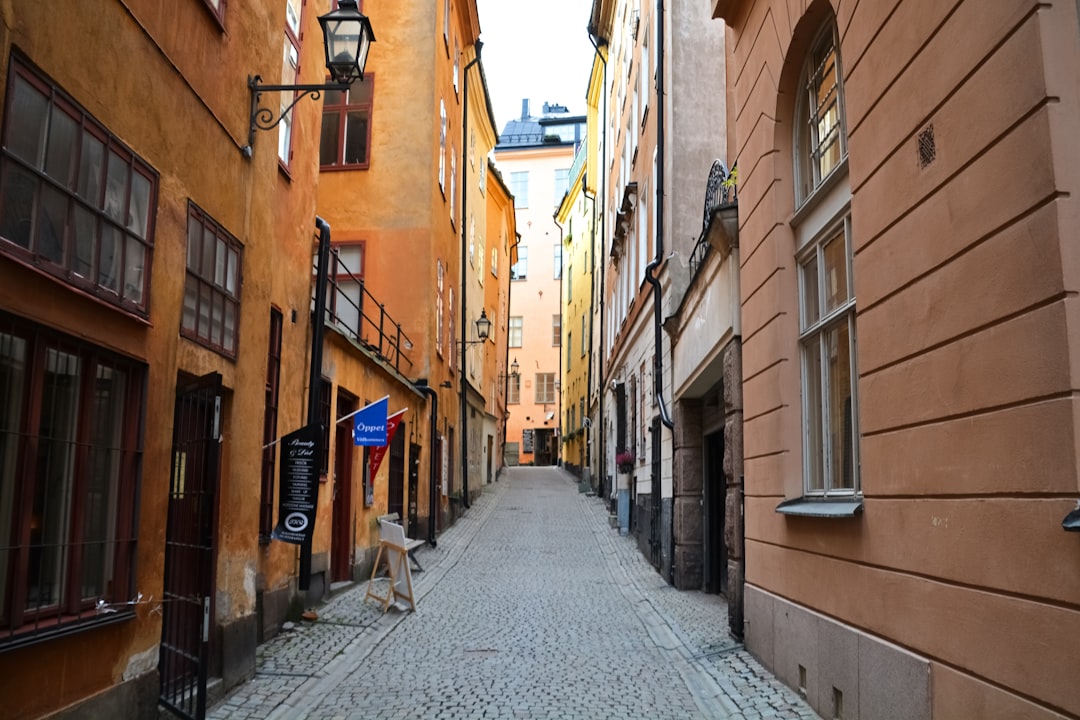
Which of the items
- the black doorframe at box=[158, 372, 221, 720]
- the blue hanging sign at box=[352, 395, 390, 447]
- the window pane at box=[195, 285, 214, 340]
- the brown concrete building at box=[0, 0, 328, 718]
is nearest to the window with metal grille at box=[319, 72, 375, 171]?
the blue hanging sign at box=[352, 395, 390, 447]

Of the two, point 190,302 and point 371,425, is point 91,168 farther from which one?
point 371,425

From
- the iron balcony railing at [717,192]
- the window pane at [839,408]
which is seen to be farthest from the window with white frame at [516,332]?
the window pane at [839,408]

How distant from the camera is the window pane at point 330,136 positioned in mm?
19484

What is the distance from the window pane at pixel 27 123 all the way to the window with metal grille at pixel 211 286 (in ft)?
6.52

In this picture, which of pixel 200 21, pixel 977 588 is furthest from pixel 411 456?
pixel 977 588

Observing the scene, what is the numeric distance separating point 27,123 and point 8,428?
140 centimetres

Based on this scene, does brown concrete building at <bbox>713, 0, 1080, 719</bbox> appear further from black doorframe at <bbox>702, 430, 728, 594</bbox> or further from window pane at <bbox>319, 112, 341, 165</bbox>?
window pane at <bbox>319, 112, 341, 165</bbox>

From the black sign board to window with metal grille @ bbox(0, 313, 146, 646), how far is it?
10.3 ft

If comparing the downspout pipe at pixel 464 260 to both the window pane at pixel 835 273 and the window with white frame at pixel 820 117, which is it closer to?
the window with white frame at pixel 820 117

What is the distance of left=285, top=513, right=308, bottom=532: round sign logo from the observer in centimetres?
871

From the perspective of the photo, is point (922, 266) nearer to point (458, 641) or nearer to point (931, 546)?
point (931, 546)

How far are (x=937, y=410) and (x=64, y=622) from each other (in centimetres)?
442

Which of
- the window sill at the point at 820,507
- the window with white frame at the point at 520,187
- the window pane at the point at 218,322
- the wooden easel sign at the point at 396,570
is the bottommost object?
the wooden easel sign at the point at 396,570

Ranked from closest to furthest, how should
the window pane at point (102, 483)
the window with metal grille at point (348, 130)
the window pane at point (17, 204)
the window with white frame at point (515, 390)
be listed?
the window pane at point (17, 204), the window pane at point (102, 483), the window with metal grille at point (348, 130), the window with white frame at point (515, 390)
